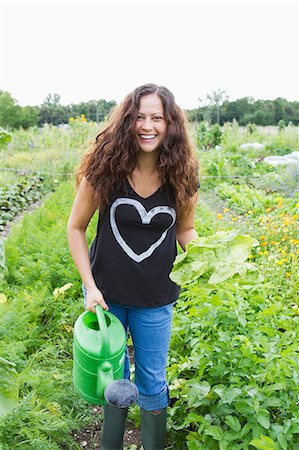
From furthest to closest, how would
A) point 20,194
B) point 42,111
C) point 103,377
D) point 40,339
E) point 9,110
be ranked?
point 42,111 → point 9,110 → point 20,194 → point 40,339 → point 103,377

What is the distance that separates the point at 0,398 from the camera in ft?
4.17

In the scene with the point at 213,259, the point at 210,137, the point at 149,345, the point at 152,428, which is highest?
the point at 213,259

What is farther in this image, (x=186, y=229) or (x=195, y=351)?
(x=195, y=351)

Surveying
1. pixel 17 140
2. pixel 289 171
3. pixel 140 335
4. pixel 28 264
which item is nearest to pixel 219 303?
pixel 140 335

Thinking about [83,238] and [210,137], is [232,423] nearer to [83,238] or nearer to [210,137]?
[83,238]

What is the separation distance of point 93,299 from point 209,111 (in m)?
27.4

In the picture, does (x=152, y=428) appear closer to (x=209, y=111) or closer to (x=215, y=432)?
(x=215, y=432)

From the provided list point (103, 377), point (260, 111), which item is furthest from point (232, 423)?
point (260, 111)

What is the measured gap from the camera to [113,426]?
1.98 m

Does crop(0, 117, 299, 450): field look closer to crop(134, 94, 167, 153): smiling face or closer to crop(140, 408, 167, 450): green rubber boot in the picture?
crop(140, 408, 167, 450): green rubber boot

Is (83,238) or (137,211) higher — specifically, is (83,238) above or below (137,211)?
below

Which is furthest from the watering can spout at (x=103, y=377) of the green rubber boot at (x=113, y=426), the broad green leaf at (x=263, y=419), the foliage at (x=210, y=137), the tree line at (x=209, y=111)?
the tree line at (x=209, y=111)

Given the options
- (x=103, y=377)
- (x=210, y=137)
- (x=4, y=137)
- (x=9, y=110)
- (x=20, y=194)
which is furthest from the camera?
(x=9, y=110)

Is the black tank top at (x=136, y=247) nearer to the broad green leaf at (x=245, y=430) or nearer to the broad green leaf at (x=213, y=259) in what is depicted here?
the broad green leaf at (x=213, y=259)
